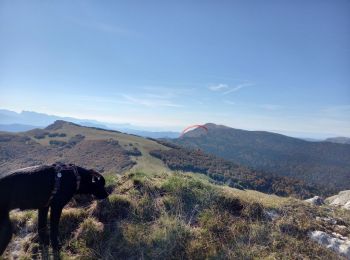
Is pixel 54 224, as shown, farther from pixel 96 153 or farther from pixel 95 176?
pixel 96 153

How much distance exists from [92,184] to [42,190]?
3.81 ft

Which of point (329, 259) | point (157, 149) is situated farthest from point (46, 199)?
point (157, 149)

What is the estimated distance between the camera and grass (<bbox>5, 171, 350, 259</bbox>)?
5.58m

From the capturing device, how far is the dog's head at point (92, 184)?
20.8ft

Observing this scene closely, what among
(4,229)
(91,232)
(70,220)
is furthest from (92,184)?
(4,229)

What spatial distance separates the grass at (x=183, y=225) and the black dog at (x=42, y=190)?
0.52 m

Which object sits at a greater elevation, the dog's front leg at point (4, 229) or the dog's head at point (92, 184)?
the dog's head at point (92, 184)

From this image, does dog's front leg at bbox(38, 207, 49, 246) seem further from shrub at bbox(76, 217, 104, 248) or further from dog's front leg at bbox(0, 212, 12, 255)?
dog's front leg at bbox(0, 212, 12, 255)

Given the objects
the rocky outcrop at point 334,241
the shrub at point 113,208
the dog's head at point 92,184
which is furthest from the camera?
the shrub at point 113,208

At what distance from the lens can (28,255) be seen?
5.55 m

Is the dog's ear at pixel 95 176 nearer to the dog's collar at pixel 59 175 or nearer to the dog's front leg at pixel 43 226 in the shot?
the dog's collar at pixel 59 175

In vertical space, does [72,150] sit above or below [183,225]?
below

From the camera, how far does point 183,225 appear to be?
6.05m

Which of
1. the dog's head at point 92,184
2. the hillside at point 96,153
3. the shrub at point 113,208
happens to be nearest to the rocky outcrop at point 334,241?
the shrub at point 113,208
